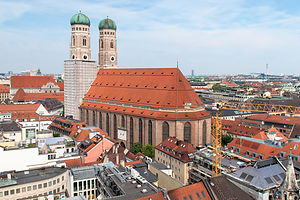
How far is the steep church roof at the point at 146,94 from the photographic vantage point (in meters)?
80.1

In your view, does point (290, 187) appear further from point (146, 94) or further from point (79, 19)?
point (79, 19)

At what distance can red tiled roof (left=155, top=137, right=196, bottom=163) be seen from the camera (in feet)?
194

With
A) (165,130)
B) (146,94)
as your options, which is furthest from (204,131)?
(146,94)

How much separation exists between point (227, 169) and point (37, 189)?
29781 millimetres

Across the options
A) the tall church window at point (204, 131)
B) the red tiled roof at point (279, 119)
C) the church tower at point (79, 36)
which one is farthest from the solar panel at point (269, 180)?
the church tower at point (79, 36)

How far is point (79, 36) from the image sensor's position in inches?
4277

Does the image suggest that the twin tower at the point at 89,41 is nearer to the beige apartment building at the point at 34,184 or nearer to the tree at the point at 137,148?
the tree at the point at 137,148

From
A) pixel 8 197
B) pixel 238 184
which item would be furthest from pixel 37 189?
pixel 238 184

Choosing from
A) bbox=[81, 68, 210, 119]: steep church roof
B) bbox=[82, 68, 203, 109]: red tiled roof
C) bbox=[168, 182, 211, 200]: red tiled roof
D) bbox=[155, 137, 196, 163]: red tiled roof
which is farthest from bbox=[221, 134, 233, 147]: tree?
bbox=[168, 182, 211, 200]: red tiled roof

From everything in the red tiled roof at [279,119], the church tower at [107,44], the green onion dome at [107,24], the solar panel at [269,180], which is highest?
the green onion dome at [107,24]

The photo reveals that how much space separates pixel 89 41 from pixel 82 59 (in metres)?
7.60

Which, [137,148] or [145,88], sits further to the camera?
[145,88]

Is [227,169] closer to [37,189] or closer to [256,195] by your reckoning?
[256,195]

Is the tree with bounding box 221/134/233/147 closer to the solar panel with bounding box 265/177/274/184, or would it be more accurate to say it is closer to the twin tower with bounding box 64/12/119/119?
the solar panel with bounding box 265/177/274/184
